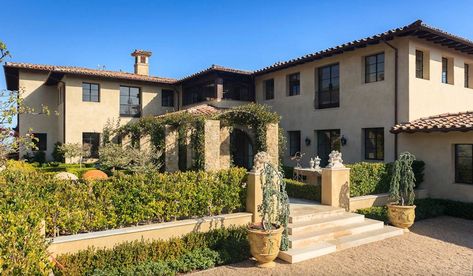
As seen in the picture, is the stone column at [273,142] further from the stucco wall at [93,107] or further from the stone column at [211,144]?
the stucco wall at [93,107]

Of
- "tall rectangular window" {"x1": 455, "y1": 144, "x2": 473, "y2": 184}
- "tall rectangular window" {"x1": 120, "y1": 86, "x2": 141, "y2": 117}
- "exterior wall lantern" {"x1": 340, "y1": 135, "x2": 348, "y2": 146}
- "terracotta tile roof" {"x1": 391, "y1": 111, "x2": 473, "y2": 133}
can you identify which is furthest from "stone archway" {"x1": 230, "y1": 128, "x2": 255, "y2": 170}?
"tall rectangular window" {"x1": 455, "y1": 144, "x2": 473, "y2": 184}

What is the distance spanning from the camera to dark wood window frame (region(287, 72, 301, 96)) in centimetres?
1767

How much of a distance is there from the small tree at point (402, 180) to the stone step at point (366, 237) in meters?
1.07

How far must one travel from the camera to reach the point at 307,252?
7.34 metres

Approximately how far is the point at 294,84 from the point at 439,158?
27.3 feet

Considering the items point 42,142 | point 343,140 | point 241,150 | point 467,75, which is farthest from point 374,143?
point 42,142

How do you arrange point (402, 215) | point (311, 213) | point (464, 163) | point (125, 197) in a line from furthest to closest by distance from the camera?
point (464, 163)
point (402, 215)
point (311, 213)
point (125, 197)

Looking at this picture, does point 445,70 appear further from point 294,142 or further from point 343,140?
point 294,142

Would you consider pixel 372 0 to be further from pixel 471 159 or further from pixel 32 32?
pixel 32 32

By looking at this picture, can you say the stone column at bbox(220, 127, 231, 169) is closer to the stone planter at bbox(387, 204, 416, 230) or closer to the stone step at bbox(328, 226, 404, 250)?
the stone step at bbox(328, 226, 404, 250)

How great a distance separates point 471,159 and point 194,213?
10.3 m

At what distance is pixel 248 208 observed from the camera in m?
8.52

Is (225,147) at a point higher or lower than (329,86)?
lower

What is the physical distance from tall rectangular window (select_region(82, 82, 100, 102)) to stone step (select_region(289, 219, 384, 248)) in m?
16.6
